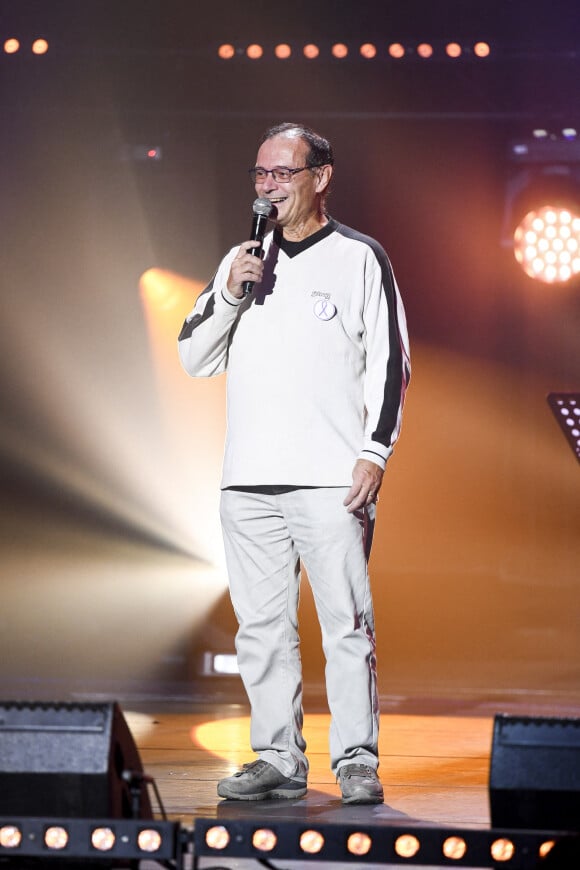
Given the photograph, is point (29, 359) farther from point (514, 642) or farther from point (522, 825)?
point (522, 825)

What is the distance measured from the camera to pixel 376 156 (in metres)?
5.51

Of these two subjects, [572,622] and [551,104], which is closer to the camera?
[551,104]

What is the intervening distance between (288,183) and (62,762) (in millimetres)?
1473

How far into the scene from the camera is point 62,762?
1892mm

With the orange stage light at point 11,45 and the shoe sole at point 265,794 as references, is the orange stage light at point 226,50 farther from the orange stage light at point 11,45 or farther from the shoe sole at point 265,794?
the shoe sole at point 265,794

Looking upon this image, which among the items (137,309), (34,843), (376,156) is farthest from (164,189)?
(34,843)

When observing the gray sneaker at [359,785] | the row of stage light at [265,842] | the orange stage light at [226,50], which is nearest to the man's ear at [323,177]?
the gray sneaker at [359,785]

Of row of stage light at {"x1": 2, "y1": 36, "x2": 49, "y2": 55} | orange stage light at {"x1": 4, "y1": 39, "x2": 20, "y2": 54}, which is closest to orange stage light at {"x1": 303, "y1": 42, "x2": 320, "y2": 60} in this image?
row of stage light at {"x1": 2, "y1": 36, "x2": 49, "y2": 55}

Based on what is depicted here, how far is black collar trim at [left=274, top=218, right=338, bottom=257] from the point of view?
2.81m

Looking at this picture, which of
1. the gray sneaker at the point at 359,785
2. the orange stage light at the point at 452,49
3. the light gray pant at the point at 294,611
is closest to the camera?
the gray sneaker at the point at 359,785

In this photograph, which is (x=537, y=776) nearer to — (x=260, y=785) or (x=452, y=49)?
(x=260, y=785)

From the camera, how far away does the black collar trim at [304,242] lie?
281cm

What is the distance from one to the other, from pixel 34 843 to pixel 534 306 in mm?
4152

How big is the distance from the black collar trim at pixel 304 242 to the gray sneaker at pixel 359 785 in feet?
3.97
